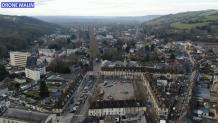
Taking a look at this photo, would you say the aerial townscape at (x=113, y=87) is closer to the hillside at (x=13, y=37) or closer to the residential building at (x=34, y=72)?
the residential building at (x=34, y=72)

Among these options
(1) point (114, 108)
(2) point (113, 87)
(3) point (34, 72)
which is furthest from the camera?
(3) point (34, 72)

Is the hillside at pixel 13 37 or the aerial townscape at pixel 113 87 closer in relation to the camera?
the aerial townscape at pixel 113 87

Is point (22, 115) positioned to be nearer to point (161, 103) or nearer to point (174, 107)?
point (161, 103)

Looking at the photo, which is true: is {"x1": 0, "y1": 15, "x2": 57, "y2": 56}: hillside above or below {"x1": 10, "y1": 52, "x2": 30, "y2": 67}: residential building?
above

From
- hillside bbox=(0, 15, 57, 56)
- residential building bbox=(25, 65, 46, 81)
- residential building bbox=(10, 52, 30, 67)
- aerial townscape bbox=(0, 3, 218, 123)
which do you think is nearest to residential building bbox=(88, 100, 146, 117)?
aerial townscape bbox=(0, 3, 218, 123)

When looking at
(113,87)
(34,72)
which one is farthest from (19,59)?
(113,87)

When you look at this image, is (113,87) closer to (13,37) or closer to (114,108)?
(114,108)

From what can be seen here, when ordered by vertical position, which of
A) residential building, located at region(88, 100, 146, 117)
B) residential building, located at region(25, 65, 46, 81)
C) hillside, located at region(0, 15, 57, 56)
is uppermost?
hillside, located at region(0, 15, 57, 56)

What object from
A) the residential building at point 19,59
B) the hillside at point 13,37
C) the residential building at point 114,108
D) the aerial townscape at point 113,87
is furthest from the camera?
the hillside at point 13,37

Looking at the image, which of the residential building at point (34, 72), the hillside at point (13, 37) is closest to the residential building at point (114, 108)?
the residential building at point (34, 72)

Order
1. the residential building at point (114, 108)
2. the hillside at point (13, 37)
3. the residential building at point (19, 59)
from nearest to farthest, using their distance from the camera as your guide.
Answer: the residential building at point (114, 108) < the residential building at point (19, 59) < the hillside at point (13, 37)

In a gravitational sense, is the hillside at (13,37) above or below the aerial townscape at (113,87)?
above

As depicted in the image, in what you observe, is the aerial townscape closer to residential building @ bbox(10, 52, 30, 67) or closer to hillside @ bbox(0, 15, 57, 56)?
residential building @ bbox(10, 52, 30, 67)
